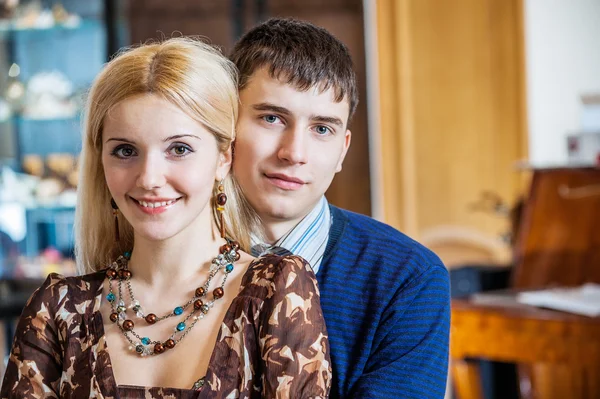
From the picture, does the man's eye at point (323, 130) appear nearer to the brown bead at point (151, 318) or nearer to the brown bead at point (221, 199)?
the brown bead at point (221, 199)

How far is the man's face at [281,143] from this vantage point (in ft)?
5.30

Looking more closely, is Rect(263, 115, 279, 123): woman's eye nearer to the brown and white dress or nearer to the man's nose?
the man's nose

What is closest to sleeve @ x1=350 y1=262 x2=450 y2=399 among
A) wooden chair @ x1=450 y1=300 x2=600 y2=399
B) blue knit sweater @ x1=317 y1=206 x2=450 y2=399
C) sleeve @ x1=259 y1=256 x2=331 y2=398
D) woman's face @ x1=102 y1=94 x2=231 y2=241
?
blue knit sweater @ x1=317 y1=206 x2=450 y2=399

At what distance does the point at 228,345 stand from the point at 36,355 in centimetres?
32

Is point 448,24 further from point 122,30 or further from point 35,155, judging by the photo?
point 35,155

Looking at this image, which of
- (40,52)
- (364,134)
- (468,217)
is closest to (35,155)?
(40,52)

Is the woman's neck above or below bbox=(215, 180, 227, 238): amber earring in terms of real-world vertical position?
below

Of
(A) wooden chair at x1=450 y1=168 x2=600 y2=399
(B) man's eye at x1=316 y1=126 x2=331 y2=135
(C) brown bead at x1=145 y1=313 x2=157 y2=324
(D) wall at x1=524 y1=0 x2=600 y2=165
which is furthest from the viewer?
(D) wall at x1=524 y1=0 x2=600 y2=165

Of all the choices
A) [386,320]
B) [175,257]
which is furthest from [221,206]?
[386,320]

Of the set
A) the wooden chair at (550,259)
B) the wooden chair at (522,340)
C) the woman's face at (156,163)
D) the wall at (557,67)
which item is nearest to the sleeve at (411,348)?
the woman's face at (156,163)

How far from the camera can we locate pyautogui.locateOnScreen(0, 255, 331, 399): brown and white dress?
4.43ft

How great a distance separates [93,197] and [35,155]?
300 centimetres

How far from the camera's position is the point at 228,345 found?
1.40 metres

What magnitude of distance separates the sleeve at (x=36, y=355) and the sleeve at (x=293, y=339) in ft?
1.16
